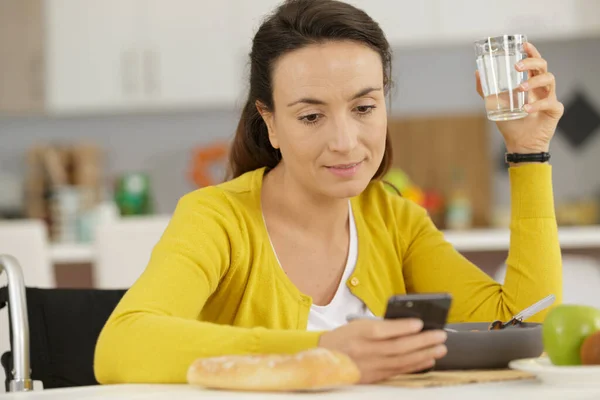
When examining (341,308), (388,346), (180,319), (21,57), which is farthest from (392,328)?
(21,57)

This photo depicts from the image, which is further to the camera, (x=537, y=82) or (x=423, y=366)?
(x=537, y=82)

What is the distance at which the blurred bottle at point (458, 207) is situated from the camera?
4824 millimetres

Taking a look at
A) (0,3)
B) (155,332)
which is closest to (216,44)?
(0,3)

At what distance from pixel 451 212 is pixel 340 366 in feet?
12.8

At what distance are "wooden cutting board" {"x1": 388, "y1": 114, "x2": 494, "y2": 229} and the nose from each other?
355 cm

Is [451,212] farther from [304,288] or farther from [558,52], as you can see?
[304,288]

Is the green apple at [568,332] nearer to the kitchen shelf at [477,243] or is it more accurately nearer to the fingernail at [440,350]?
the fingernail at [440,350]

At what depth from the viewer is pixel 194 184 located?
533 centimetres

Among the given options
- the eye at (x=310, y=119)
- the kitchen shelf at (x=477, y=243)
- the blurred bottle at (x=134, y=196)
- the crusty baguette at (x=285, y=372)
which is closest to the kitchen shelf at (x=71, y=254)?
the kitchen shelf at (x=477, y=243)

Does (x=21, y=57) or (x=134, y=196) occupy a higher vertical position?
(x=21, y=57)

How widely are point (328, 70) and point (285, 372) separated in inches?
24.7

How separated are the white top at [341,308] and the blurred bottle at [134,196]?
A: 343cm

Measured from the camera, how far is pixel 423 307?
104 centimetres

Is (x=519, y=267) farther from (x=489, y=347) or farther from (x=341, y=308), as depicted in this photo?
(x=489, y=347)
